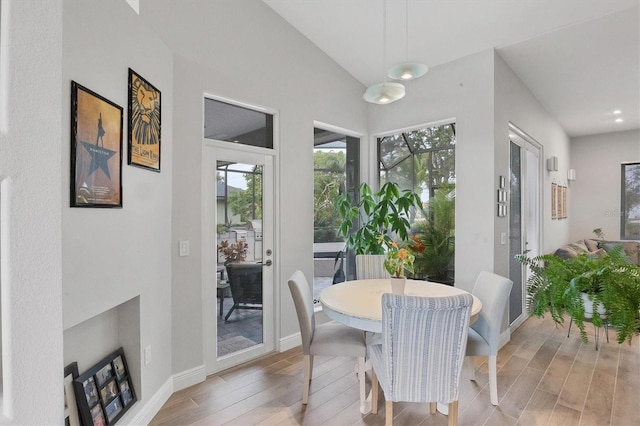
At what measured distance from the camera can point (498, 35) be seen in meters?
3.23

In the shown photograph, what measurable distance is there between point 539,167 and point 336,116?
3228mm

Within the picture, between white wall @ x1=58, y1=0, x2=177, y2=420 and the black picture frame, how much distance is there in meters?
0.05

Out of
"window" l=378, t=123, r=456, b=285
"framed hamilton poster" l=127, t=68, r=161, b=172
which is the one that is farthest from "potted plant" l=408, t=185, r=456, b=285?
"framed hamilton poster" l=127, t=68, r=161, b=172

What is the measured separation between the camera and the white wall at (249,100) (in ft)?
8.75

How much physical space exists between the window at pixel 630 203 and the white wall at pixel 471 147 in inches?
208

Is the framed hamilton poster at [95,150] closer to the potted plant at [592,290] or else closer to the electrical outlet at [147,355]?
the electrical outlet at [147,355]

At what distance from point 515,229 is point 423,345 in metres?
2.94

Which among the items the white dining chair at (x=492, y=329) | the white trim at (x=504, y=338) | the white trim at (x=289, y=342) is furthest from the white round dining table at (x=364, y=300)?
the white trim at (x=504, y=338)

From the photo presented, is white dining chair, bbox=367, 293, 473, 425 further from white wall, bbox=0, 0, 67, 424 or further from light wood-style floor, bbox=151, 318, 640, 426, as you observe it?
white wall, bbox=0, 0, 67, 424

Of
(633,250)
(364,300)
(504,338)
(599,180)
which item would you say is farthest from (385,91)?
(599,180)

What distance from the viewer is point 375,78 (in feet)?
14.1

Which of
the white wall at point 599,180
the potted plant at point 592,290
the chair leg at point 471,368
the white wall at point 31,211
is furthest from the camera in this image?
the white wall at point 599,180

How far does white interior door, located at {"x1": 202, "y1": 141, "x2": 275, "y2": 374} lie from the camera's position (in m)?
2.94

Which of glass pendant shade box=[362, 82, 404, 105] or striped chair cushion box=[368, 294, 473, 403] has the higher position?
glass pendant shade box=[362, 82, 404, 105]
